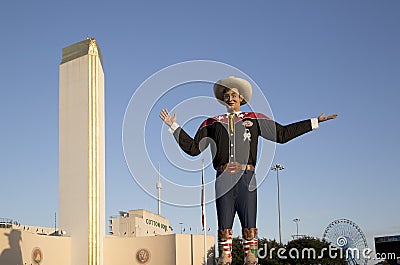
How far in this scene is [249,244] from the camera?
7.77 metres

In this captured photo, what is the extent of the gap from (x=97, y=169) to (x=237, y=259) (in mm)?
12405

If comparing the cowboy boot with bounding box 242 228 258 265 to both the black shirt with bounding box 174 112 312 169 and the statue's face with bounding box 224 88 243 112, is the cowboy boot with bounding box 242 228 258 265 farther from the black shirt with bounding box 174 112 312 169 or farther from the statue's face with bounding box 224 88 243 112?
the statue's face with bounding box 224 88 243 112

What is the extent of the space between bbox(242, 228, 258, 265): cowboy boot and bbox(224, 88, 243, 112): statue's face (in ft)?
5.27

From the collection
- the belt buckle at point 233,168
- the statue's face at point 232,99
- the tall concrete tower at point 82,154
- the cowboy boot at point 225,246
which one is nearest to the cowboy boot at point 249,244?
the cowboy boot at point 225,246

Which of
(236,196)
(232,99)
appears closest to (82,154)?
(232,99)

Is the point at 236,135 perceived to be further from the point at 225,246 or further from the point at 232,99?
the point at 225,246

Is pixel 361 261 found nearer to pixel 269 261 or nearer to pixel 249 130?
pixel 269 261

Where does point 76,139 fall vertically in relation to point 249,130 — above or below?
above

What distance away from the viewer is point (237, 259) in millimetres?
44125

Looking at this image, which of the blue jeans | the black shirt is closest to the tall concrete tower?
the black shirt

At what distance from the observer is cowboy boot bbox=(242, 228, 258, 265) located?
7718 mm

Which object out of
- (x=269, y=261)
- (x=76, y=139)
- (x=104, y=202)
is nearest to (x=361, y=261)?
(x=269, y=261)

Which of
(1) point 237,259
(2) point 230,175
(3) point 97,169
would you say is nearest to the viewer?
(2) point 230,175

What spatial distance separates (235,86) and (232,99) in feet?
0.64
